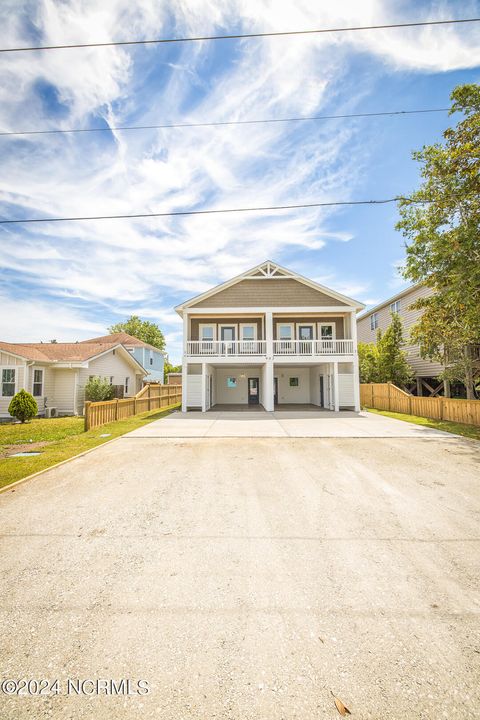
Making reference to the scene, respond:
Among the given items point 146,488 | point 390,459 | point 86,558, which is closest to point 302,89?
point 390,459

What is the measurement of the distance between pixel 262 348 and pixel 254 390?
17.7 feet

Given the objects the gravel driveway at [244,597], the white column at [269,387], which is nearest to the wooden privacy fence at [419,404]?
the white column at [269,387]

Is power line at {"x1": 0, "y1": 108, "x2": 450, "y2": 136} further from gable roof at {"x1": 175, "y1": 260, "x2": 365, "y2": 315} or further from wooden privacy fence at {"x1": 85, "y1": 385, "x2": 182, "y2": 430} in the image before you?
gable roof at {"x1": 175, "y1": 260, "x2": 365, "y2": 315}

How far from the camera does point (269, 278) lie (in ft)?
68.4

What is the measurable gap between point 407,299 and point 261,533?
26556 millimetres

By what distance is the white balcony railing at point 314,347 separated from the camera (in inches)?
797

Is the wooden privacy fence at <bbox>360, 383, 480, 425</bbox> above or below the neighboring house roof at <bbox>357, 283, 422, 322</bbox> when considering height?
below

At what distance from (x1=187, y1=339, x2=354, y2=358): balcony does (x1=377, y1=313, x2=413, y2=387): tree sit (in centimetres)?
510

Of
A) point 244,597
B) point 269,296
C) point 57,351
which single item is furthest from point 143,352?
point 244,597

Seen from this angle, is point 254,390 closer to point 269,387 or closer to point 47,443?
point 269,387

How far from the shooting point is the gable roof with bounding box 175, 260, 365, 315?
20531 millimetres

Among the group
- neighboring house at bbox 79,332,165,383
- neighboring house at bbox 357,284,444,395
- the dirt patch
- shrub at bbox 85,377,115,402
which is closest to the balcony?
shrub at bbox 85,377,115,402

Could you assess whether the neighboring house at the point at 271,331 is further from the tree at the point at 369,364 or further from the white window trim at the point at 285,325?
the tree at the point at 369,364

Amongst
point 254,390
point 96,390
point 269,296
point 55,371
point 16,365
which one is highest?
point 269,296
